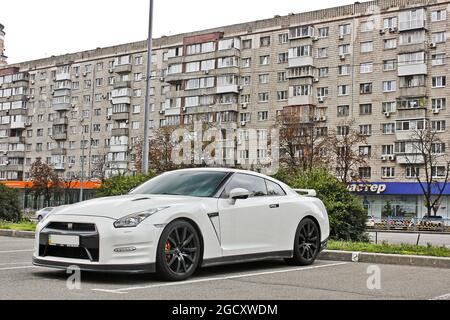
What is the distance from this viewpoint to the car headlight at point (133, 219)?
23.4 feet

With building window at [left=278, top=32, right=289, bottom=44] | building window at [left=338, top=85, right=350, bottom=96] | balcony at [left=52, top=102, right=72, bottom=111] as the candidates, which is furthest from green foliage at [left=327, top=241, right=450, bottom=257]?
balcony at [left=52, top=102, right=72, bottom=111]

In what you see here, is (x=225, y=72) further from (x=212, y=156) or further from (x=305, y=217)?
(x=305, y=217)

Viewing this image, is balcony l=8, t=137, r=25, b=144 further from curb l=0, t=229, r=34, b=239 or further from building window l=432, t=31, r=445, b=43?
curb l=0, t=229, r=34, b=239

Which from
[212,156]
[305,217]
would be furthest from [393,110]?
[305,217]

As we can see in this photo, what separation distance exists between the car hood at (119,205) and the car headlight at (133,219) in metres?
0.06

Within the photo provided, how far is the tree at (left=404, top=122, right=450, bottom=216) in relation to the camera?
57.9 m

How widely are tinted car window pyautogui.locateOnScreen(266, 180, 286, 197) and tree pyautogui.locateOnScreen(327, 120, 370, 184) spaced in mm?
49550

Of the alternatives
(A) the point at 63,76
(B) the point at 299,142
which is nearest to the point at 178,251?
(B) the point at 299,142

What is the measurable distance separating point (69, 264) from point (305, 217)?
4.00 metres

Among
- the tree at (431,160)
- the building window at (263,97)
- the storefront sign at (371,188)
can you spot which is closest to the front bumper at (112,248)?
the tree at (431,160)

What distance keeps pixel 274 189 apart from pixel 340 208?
516 cm

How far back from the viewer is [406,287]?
7496 mm

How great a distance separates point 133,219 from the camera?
7.20 metres
